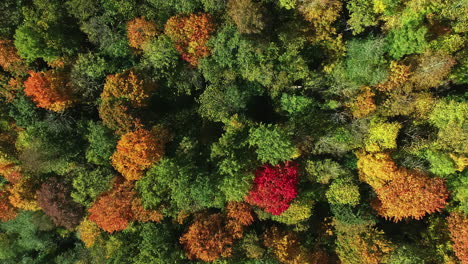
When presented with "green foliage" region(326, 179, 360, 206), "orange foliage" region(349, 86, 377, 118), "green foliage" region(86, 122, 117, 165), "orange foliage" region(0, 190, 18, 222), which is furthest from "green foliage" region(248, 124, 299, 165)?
"orange foliage" region(0, 190, 18, 222)

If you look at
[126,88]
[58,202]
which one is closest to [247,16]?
[126,88]

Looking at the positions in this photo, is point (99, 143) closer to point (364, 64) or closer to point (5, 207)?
point (5, 207)

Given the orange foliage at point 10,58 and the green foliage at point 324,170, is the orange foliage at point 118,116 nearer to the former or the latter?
the orange foliage at point 10,58

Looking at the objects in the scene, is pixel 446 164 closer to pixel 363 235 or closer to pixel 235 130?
pixel 363 235

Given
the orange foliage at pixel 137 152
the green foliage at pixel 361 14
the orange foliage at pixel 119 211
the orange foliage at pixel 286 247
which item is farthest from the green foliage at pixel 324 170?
the orange foliage at pixel 119 211

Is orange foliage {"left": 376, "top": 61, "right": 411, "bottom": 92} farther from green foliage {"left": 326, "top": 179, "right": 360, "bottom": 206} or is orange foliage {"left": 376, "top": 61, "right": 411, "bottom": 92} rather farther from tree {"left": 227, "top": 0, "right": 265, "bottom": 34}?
tree {"left": 227, "top": 0, "right": 265, "bottom": 34}
